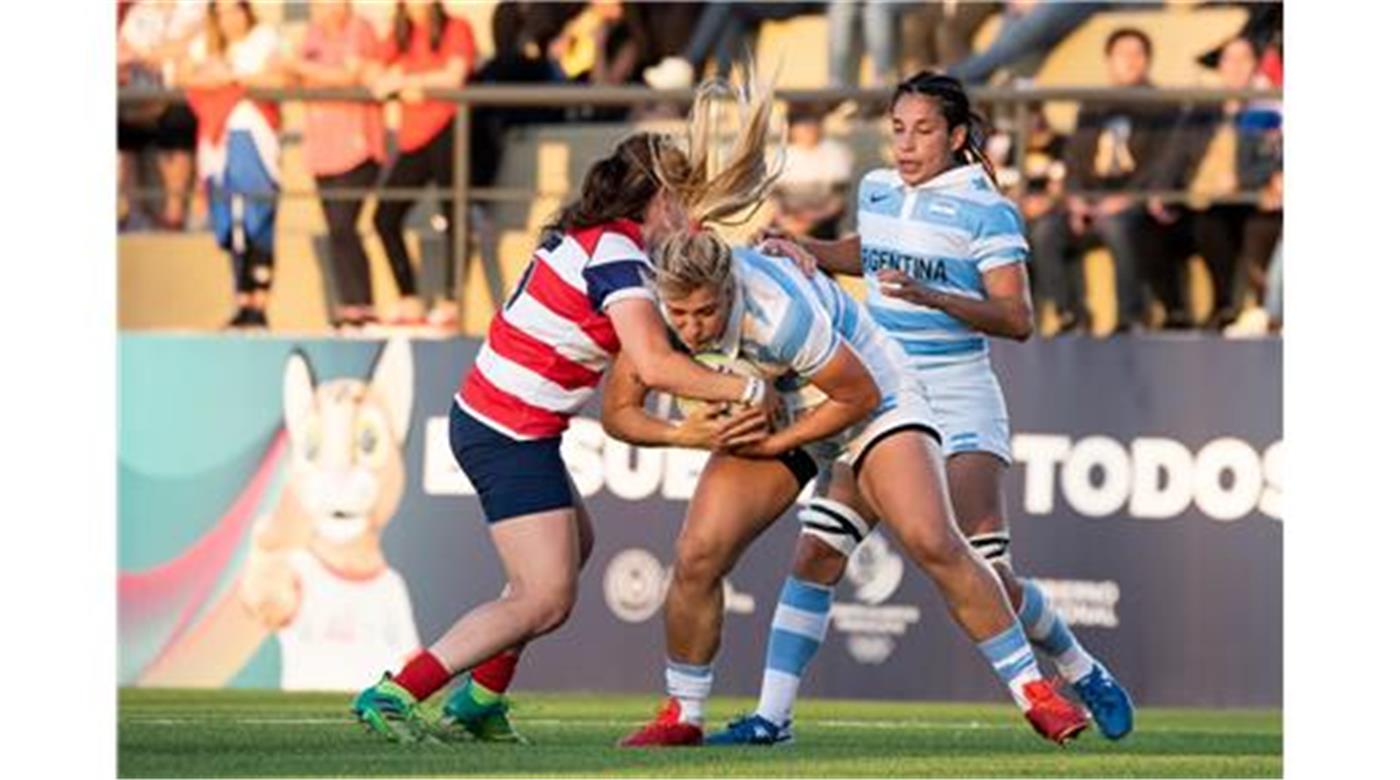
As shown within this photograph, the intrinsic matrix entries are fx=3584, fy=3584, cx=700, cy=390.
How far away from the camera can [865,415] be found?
1079cm

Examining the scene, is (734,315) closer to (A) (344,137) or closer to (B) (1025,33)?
(B) (1025,33)

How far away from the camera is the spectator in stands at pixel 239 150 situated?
58.6 feet

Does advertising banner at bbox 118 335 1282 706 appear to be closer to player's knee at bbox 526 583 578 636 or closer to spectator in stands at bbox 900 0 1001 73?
spectator in stands at bbox 900 0 1001 73

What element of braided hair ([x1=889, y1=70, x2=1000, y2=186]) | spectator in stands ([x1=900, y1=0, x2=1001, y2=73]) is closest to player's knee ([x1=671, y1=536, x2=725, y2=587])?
braided hair ([x1=889, y1=70, x2=1000, y2=186])

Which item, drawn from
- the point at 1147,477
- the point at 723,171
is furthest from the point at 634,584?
the point at 723,171

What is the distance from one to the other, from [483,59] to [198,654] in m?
3.31

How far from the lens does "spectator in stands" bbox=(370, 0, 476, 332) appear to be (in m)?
17.7

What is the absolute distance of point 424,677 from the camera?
10875mm

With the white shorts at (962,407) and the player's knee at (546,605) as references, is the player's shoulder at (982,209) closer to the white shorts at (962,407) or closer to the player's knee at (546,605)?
the white shorts at (962,407)

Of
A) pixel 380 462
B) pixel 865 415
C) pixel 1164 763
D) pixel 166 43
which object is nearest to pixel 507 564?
pixel 865 415

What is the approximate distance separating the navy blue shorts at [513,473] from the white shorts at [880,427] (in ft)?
2.59

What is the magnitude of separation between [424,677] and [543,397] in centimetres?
94

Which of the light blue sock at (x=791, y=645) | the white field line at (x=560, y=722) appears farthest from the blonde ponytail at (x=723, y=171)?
the white field line at (x=560, y=722)

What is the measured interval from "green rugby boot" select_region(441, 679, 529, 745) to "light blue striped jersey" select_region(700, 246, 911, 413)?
1.47 metres
